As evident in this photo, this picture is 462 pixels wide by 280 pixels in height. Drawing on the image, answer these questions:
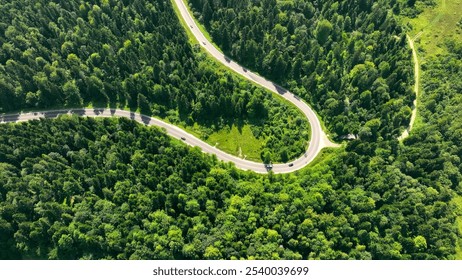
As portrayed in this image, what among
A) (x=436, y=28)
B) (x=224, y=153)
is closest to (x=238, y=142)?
(x=224, y=153)

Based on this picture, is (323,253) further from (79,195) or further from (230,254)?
(79,195)

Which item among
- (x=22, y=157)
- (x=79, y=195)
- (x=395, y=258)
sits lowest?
(x=395, y=258)

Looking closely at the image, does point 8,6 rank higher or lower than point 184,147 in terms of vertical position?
higher

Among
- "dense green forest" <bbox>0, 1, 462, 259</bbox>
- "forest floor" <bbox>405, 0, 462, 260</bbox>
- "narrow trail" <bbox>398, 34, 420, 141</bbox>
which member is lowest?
"dense green forest" <bbox>0, 1, 462, 259</bbox>

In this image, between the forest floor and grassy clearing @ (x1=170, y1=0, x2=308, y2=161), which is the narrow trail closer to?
the forest floor

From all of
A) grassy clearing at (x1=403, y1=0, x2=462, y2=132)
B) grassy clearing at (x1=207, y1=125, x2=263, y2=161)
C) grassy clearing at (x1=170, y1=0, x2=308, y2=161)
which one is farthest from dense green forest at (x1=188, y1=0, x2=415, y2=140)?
grassy clearing at (x1=207, y1=125, x2=263, y2=161)

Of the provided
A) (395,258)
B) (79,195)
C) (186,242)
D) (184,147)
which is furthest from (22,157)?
(395,258)

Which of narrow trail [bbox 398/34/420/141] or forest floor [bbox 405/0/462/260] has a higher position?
forest floor [bbox 405/0/462/260]
